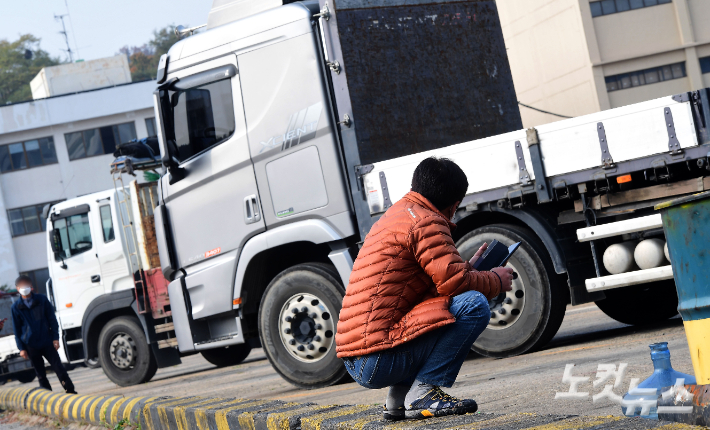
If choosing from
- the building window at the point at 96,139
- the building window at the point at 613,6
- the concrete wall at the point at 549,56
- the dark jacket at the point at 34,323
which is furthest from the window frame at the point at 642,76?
the dark jacket at the point at 34,323

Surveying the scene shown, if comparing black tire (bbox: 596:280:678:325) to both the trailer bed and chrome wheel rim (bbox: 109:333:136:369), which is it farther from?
chrome wheel rim (bbox: 109:333:136:369)

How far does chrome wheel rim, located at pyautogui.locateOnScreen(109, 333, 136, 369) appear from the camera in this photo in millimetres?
12258

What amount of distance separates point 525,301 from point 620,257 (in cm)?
85

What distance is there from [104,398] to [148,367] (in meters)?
4.93

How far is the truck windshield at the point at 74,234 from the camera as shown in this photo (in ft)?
41.6

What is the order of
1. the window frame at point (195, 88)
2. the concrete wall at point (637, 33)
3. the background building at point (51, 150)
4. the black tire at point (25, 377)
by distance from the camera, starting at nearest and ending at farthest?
1. the window frame at point (195, 88)
2. the black tire at point (25, 377)
3. the concrete wall at point (637, 33)
4. the background building at point (51, 150)

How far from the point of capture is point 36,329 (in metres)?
10.8

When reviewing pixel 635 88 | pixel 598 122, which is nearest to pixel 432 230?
pixel 598 122

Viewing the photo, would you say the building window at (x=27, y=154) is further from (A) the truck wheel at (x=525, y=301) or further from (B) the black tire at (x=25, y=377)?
(A) the truck wheel at (x=525, y=301)

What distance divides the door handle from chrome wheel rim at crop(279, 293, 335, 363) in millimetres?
792

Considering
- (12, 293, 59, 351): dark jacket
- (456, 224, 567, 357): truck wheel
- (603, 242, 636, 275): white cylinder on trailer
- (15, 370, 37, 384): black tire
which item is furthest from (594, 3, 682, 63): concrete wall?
(603, 242, 636, 275): white cylinder on trailer

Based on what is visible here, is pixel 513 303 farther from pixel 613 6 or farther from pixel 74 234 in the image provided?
pixel 613 6

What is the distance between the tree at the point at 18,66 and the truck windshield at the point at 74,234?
54799 mm

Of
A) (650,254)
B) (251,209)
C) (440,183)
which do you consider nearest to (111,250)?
(251,209)
